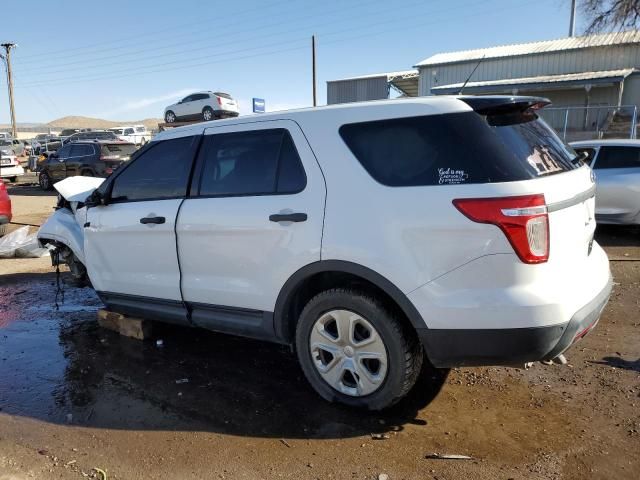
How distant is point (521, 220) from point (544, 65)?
31530 millimetres

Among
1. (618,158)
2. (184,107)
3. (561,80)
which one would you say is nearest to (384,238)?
(618,158)

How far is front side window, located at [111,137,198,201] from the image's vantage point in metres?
4.01

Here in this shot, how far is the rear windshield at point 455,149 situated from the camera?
8.94 feet

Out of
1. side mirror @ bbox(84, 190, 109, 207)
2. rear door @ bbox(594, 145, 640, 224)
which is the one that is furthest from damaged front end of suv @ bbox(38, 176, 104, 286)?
rear door @ bbox(594, 145, 640, 224)

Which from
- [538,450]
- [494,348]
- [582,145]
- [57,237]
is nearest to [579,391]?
[538,450]

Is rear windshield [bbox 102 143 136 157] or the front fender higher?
rear windshield [bbox 102 143 136 157]

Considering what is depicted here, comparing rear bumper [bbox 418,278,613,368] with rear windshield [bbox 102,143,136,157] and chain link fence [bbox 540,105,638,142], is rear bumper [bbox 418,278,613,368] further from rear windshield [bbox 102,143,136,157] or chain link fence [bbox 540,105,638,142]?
rear windshield [bbox 102,143,136,157]

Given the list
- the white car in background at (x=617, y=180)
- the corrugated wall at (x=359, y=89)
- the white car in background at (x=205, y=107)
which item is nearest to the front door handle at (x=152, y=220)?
the white car in background at (x=617, y=180)

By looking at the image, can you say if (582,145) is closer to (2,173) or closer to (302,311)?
(302,311)

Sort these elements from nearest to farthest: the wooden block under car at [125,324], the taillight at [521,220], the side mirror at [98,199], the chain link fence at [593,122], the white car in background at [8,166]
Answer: the taillight at [521,220]
the side mirror at [98,199]
the wooden block under car at [125,324]
the chain link fence at [593,122]
the white car in background at [8,166]

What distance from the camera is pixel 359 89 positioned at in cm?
3547

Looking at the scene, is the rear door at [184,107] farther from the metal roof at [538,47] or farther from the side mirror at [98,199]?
the side mirror at [98,199]

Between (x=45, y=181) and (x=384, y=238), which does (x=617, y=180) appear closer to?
(x=384, y=238)

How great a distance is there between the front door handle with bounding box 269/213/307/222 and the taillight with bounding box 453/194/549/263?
106 centimetres
